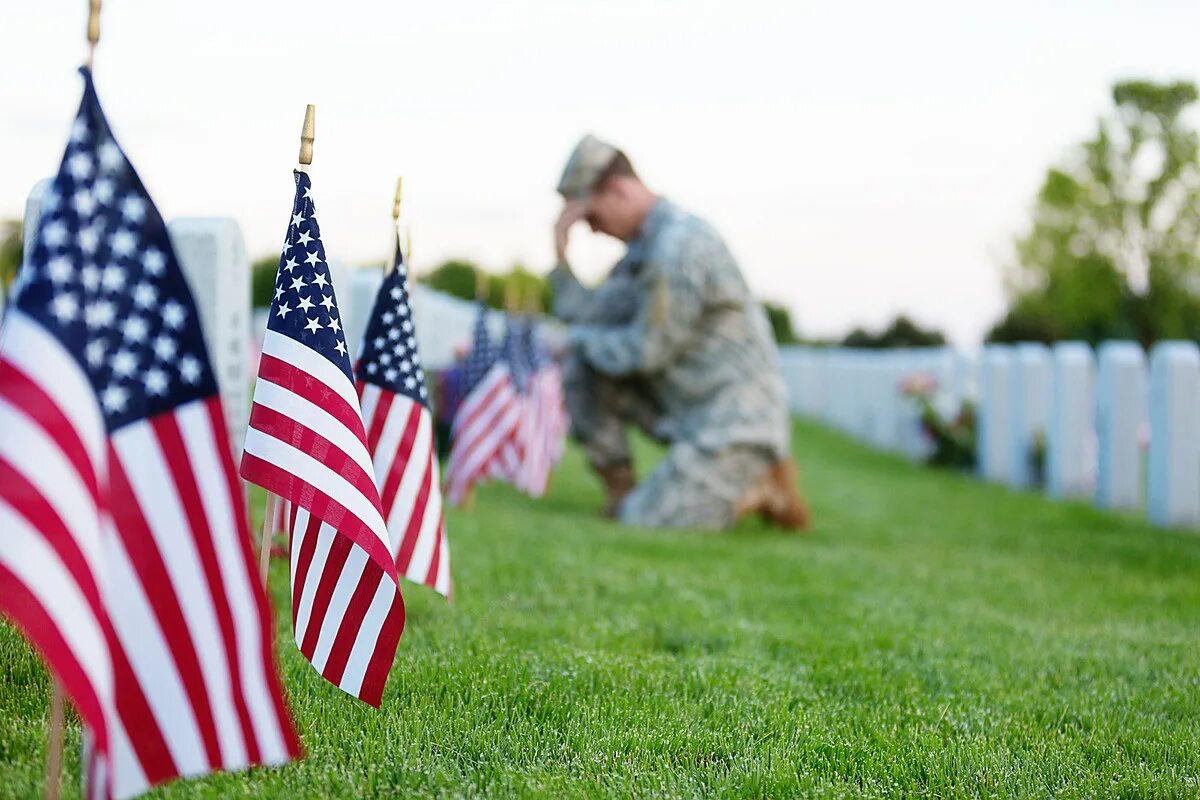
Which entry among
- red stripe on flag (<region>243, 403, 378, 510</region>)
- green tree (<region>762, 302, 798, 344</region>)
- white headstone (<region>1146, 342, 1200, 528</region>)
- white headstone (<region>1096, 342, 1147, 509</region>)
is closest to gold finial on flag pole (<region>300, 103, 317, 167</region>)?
red stripe on flag (<region>243, 403, 378, 510</region>)

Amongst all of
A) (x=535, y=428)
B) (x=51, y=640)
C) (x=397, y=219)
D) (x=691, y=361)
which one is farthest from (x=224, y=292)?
(x=535, y=428)

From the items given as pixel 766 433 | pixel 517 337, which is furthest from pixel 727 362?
pixel 517 337

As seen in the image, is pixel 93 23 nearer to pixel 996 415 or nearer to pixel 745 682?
pixel 745 682

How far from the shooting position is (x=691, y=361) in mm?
7695

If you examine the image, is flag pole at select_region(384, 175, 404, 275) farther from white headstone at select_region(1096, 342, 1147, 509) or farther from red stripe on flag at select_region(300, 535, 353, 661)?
white headstone at select_region(1096, 342, 1147, 509)

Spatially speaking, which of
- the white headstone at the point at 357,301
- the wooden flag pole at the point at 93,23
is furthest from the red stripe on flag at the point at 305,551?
the white headstone at the point at 357,301

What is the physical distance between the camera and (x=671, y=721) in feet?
10.3

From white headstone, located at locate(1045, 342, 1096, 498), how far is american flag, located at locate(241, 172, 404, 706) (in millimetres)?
9118

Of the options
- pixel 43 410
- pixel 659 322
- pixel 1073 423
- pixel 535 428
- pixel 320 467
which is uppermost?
pixel 659 322

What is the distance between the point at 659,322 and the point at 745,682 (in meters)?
3.97

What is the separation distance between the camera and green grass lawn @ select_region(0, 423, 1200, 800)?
2.75 m

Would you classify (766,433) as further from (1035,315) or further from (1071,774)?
(1035,315)

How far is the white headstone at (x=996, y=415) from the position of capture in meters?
12.5

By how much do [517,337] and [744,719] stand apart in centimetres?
740
